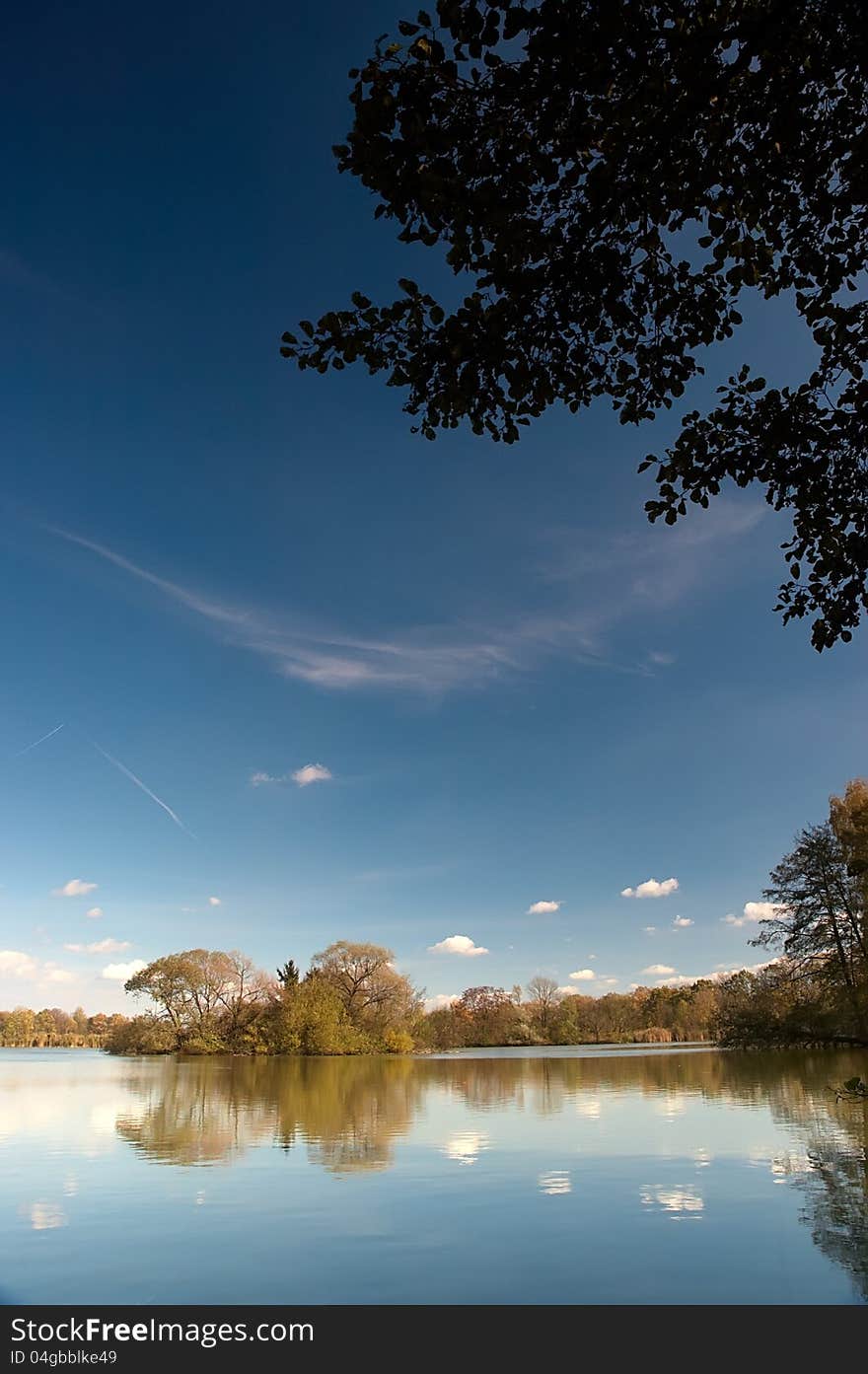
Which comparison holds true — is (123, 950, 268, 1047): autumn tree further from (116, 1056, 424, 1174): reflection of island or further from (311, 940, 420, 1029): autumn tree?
(116, 1056, 424, 1174): reflection of island

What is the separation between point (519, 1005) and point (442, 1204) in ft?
254

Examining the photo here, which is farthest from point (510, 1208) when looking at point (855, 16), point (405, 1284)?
point (855, 16)

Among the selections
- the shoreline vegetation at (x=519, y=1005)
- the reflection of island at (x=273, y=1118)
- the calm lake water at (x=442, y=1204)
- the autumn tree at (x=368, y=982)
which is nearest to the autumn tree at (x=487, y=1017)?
the shoreline vegetation at (x=519, y=1005)

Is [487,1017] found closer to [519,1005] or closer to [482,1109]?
[519,1005]

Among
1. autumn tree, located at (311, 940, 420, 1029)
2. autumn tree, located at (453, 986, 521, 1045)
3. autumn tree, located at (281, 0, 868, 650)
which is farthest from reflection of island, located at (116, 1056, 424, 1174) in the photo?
autumn tree, located at (453, 986, 521, 1045)

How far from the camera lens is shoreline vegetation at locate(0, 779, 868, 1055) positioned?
28.7m

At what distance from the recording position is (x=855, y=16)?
13.6ft

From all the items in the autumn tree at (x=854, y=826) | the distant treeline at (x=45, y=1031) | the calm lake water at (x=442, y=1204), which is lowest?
the distant treeline at (x=45, y=1031)

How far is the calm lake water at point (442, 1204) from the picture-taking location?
5742 millimetres

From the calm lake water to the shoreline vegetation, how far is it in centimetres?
858

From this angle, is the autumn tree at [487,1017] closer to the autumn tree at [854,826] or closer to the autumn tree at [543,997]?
the autumn tree at [543,997]

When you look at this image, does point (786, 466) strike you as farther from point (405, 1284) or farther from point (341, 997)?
point (341, 997)

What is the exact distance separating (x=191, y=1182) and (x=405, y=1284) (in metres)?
4.53

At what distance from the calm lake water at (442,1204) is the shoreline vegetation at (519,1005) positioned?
8576 millimetres
